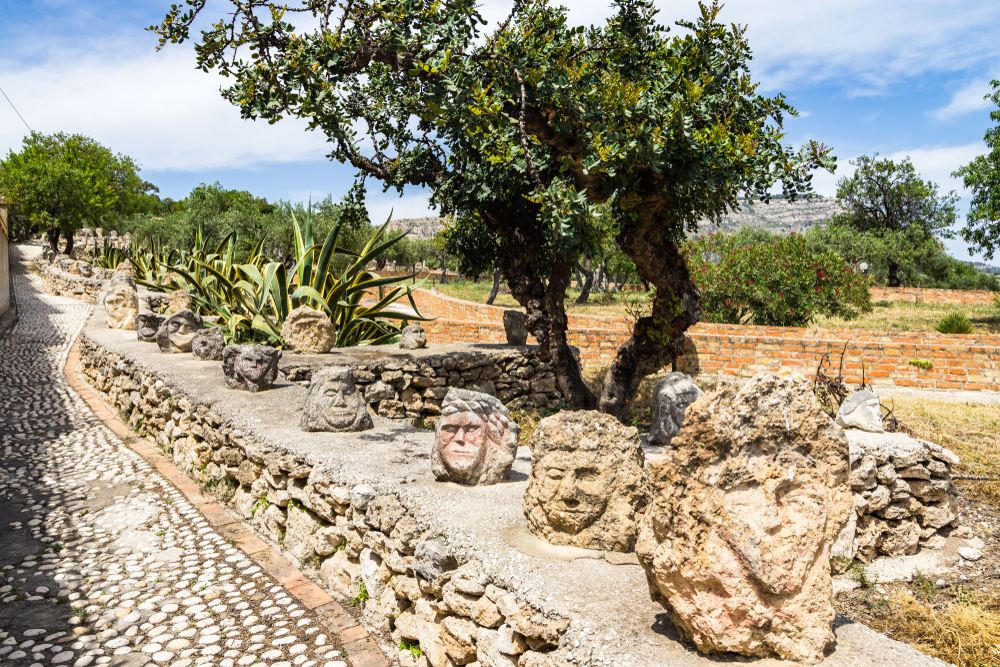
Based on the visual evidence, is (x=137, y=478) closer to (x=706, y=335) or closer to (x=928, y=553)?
(x=928, y=553)

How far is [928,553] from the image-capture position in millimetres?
4418

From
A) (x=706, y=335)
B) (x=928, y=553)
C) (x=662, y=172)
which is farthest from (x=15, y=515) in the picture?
(x=706, y=335)

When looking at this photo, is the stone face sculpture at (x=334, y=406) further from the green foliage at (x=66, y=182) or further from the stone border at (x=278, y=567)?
the green foliage at (x=66, y=182)

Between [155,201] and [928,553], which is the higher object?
[155,201]

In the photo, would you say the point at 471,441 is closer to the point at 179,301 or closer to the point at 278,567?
the point at 278,567

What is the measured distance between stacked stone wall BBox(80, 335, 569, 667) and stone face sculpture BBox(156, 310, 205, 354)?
252 centimetres

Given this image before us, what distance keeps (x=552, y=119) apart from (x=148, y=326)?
6506 millimetres

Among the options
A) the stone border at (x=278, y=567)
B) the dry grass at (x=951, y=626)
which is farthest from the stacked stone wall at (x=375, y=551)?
the dry grass at (x=951, y=626)

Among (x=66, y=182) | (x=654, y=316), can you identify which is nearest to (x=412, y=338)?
(x=654, y=316)

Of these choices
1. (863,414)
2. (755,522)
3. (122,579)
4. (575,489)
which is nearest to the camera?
(755,522)

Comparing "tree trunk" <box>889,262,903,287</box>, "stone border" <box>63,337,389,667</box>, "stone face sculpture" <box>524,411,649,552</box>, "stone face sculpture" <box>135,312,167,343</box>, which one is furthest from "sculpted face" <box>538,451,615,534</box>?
"tree trunk" <box>889,262,903,287</box>

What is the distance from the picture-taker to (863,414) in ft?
17.4

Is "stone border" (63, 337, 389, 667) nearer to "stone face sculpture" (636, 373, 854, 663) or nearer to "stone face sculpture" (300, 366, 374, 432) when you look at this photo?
"stone face sculpture" (300, 366, 374, 432)

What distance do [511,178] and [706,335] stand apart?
582 cm
